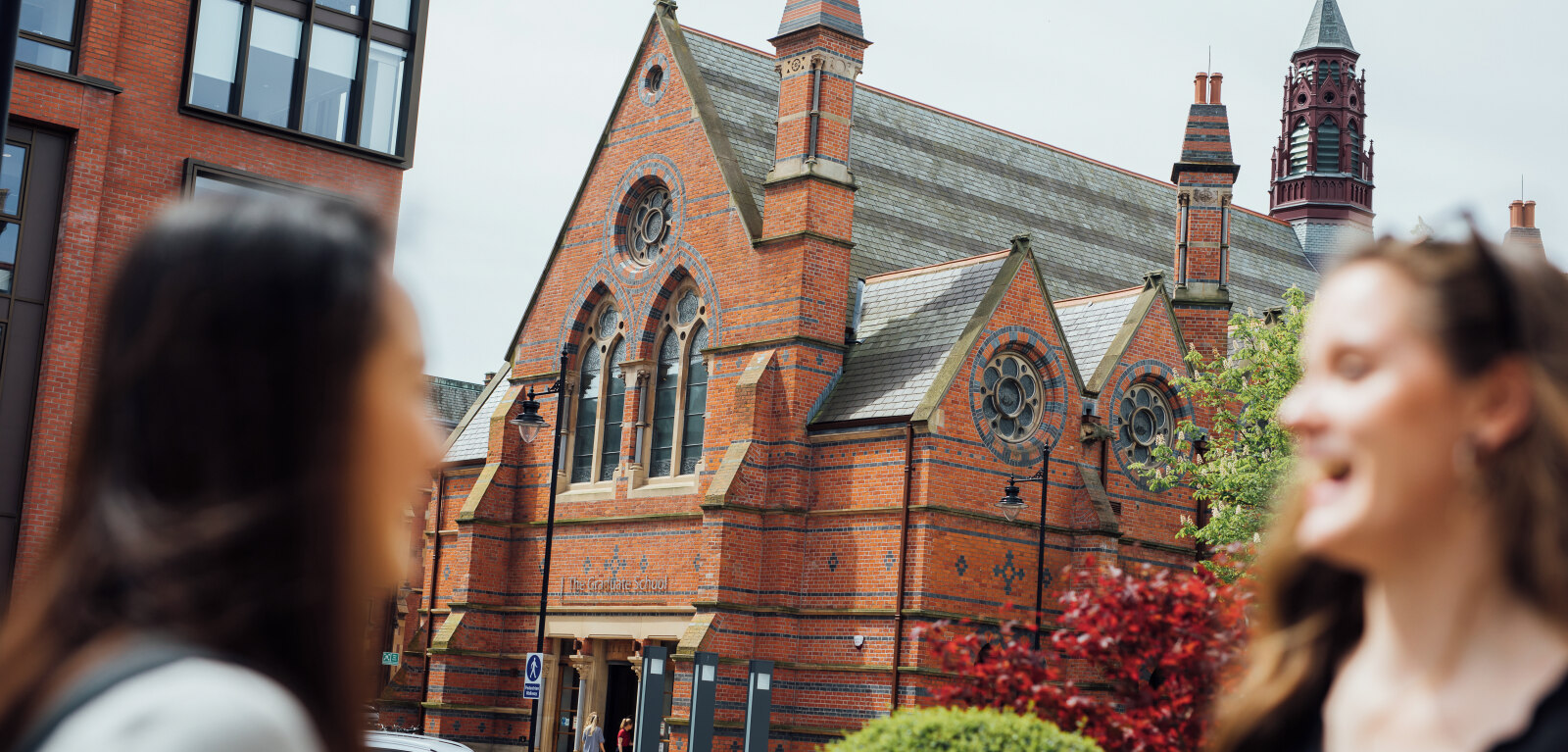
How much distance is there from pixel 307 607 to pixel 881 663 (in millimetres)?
26407

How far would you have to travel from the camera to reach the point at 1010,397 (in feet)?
94.5

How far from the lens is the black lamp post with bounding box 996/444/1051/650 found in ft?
83.6

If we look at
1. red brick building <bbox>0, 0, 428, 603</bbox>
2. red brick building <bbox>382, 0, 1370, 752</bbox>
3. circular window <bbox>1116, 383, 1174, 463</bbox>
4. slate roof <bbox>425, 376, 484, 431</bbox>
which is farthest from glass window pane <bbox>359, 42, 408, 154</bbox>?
slate roof <bbox>425, 376, 484, 431</bbox>

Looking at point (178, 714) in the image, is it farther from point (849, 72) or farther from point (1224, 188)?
point (1224, 188)

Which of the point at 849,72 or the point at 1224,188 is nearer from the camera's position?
the point at 849,72

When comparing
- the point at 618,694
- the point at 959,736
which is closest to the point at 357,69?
the point at 618,694

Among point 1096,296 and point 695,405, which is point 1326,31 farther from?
point 695,405

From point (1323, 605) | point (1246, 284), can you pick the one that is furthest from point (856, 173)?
point (1323, 605)

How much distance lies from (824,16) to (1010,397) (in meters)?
7.98

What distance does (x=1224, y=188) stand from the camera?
33438mm

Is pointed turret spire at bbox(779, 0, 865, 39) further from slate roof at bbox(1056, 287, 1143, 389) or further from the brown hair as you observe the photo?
the brown hair

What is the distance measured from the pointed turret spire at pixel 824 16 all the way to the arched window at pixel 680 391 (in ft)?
18.5

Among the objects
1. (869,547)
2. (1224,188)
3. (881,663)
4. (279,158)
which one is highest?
(1224,188)

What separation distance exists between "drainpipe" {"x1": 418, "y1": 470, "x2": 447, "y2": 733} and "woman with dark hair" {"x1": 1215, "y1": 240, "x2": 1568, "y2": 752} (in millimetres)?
34070
